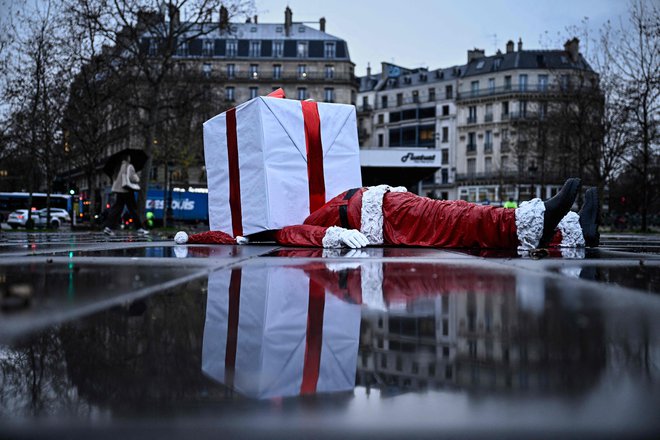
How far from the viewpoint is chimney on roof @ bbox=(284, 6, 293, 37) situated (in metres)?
58.8

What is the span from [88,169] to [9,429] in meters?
19.9

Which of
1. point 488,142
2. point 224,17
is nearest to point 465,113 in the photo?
point 488,142

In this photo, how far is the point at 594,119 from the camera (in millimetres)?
23172

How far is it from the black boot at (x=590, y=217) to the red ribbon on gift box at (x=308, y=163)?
100 inches

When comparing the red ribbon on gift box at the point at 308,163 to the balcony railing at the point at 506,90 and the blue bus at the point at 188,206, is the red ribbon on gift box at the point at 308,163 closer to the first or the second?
the blue bus at the point at 188,206

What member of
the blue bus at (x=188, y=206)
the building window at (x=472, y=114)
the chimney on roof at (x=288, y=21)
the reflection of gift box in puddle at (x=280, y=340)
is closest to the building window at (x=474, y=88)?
the building window at (x=472, y=114)

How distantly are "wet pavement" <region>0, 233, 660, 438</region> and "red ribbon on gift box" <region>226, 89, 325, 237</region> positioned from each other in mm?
3720

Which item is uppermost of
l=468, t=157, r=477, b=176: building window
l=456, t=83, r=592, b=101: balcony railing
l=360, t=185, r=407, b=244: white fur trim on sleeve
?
l=456, t=83, r=592, b=101: balcony railing

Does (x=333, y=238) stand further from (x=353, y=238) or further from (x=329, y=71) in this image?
(x=329, y=71)

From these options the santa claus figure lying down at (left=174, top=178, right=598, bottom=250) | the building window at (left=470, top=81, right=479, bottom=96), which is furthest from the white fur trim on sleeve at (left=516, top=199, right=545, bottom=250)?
the building window at (left=470, top=81, right=479, bottom=96)

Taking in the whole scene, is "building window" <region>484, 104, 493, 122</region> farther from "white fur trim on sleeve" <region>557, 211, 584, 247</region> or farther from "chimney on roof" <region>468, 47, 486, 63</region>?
"white fur trim on sleeve" <region>557, 211, 584, 247</region>

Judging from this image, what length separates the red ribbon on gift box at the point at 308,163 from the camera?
6.12 m

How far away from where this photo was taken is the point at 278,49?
58.0 m

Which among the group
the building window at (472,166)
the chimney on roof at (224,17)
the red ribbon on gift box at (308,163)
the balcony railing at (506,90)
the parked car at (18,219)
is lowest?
the parked car at (18,219)
